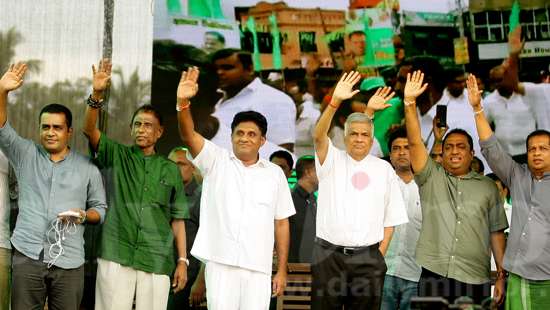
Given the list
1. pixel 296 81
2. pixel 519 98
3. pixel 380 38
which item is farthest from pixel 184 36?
pixel 519 98

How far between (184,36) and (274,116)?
801 millimetres

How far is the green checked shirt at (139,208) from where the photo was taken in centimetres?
467

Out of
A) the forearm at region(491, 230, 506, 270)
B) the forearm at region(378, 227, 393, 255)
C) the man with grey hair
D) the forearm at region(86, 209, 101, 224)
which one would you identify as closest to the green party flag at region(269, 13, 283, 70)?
the man with grey hair

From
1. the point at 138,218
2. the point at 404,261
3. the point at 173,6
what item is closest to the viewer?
the point at 138,218

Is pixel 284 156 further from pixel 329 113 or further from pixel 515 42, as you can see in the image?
pixel 515 42

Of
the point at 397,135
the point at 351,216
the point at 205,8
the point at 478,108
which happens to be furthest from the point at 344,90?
the point at 205,8

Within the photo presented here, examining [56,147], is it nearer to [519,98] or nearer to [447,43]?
[447,43]

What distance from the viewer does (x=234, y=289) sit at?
4.36 m

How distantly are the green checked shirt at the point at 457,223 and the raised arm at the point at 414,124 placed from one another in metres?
0.06

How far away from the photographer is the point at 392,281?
4996mm

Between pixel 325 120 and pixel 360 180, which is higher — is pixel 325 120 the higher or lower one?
the higher one

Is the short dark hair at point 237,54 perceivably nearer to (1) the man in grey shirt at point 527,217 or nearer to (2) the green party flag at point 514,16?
(1) the man in grey shirt at point 527,217

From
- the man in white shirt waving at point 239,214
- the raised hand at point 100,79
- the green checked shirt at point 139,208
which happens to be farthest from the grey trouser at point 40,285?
the raised hand at point 100,79

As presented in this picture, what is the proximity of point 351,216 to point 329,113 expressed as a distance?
1.82 ft
